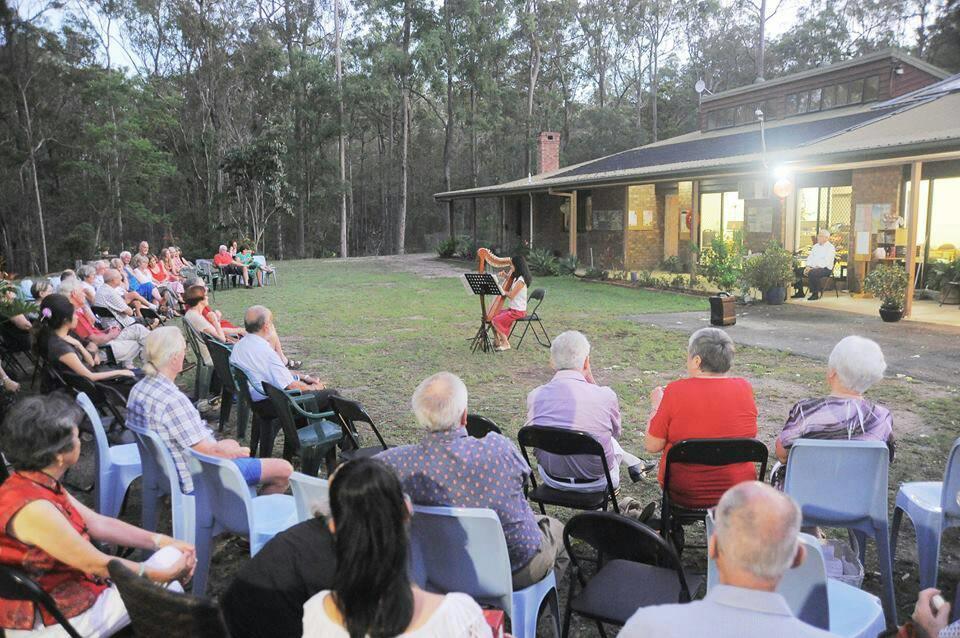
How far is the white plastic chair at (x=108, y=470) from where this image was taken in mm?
3684

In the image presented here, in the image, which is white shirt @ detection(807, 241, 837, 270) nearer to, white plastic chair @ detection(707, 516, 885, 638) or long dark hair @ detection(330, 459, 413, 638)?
white plastic chair @ detection(707, 516, 885, 638)

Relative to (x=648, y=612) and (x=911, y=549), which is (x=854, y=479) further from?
(x=648, y=612)

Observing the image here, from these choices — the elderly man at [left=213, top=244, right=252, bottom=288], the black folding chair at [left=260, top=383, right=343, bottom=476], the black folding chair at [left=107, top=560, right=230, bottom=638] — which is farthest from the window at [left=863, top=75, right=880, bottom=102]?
the black folding chair at [left=107, top=560, right=230, bottom=638]

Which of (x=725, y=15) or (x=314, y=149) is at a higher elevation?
(x=725, y=15)

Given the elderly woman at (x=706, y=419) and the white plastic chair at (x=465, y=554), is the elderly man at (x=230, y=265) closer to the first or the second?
the elderly woman at (x=706, y=419)

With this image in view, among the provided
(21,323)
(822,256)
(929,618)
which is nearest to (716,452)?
(929,618)

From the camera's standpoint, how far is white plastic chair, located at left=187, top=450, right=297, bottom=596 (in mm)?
2879

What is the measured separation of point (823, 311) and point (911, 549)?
8.92 metres

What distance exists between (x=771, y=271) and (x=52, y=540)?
1244cm

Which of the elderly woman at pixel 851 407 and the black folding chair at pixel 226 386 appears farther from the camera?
the black folding chair at pixel 226 386

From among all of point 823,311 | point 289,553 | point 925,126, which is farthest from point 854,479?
point 925,126

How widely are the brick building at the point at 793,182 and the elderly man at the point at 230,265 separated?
348 inches

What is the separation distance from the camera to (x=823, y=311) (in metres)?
11.7

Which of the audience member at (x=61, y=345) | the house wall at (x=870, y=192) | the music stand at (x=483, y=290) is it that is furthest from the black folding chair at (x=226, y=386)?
the house wall at (x=870, y=192)
